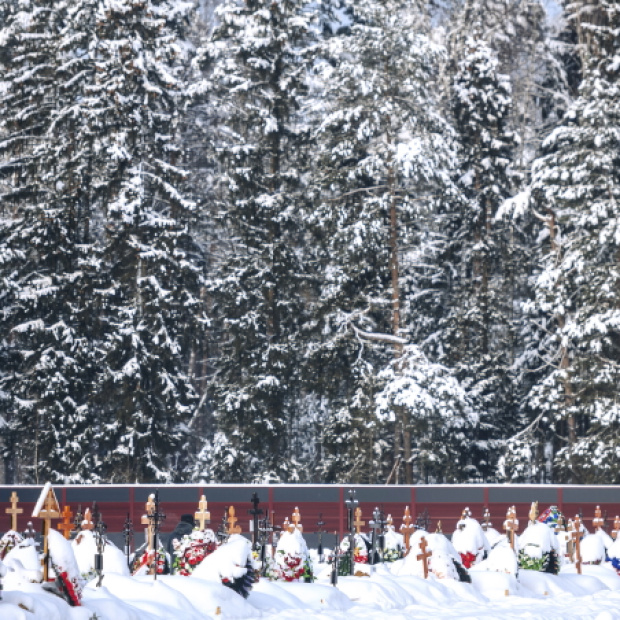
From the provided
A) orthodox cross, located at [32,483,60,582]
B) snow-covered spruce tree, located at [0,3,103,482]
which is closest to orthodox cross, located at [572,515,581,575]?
orthodox cross, located at [32,483,60,582]

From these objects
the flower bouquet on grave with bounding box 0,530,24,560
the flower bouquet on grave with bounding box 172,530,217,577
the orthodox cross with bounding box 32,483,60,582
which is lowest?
the flower bouquet on grave with bounding box 172,530,217,577

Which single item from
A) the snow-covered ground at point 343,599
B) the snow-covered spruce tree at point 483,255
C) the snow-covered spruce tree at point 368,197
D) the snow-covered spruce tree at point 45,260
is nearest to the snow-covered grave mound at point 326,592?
the snow-covered ground at point 343,599

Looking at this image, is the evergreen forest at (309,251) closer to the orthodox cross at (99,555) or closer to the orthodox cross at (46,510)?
the orthodox cross at (99,555)

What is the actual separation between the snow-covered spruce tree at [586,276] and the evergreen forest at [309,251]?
3.2 inches

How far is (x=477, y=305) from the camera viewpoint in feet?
123

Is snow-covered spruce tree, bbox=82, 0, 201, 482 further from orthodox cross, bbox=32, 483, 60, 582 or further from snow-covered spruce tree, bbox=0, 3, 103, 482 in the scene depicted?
orthodox cross, bbox=32, 483, 60, 582


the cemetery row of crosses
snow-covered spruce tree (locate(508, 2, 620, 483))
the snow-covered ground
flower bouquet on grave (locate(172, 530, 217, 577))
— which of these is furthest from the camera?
snow-covered spruce tree (locate(508, 2, 620, 483))

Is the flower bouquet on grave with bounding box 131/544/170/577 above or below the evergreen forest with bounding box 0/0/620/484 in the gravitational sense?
below

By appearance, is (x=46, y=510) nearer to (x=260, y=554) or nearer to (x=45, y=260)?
(x=260, y=554)

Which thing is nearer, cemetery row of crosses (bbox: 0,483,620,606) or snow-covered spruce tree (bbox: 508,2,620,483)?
cemetery row of crosses (bbox: 0,483,620,606)

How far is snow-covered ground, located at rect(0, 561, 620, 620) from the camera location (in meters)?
10.1

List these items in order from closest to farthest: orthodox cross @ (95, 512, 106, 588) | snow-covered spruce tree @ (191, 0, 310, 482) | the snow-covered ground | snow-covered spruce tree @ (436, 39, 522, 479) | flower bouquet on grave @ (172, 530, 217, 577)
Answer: the snow-covered ground
orthodox cross @ (95, 512, 106, 588)
flower bouquet on grave @ (172, 530, 217, 577)
snow-covered spruce tree @ (191, 0, 310, 482)
snow-covered spruce tree @ (436, 39, 522, 479)

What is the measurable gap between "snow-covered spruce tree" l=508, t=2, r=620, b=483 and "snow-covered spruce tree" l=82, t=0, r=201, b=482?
32.7 feet

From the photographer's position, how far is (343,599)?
44.4 ft
